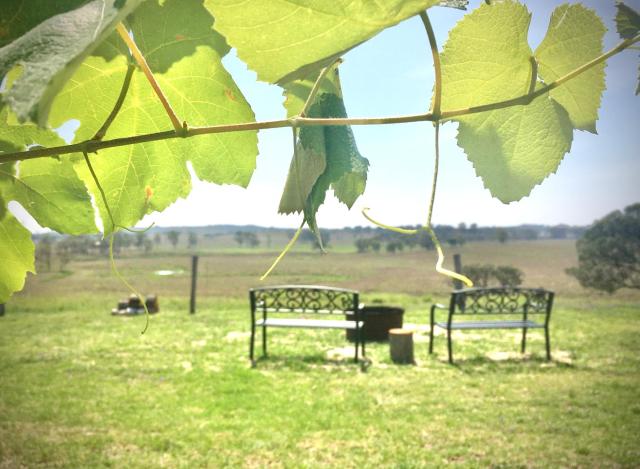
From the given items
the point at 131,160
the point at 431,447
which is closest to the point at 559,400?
the point at 431,447

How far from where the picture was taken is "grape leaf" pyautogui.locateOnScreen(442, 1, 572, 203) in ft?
0.95

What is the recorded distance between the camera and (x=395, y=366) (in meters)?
6.21

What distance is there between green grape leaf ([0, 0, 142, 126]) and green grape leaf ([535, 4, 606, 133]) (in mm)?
240

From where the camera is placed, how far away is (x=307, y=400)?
497 centimetres

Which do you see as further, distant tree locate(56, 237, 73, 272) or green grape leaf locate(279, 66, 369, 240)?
distant tree locate(56, 237, 73, 272)

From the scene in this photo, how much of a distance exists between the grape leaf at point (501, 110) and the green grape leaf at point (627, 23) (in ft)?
0.14

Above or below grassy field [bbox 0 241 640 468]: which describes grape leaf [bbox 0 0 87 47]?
above

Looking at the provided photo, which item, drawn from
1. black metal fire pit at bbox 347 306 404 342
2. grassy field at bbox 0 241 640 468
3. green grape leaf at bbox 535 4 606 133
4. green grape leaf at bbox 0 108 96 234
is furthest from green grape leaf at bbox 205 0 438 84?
black metal fire pit at bbox 347 306 404 342

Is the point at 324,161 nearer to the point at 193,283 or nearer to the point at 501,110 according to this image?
the point at 501,110

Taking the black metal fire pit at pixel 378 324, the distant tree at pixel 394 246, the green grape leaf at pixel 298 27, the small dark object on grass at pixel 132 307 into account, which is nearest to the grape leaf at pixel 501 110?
the green grape leaf at pixel 298 27

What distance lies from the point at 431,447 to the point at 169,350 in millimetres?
4218

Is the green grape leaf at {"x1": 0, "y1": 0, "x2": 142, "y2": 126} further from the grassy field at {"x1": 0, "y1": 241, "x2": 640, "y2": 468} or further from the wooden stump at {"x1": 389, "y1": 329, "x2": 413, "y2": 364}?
the wooden stump at {"x1": 389, "y1": 329, "x2": 413, "y2": 364}

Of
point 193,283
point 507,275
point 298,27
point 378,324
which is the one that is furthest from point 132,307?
point 507,275

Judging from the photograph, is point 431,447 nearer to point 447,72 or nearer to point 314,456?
point 314,456
